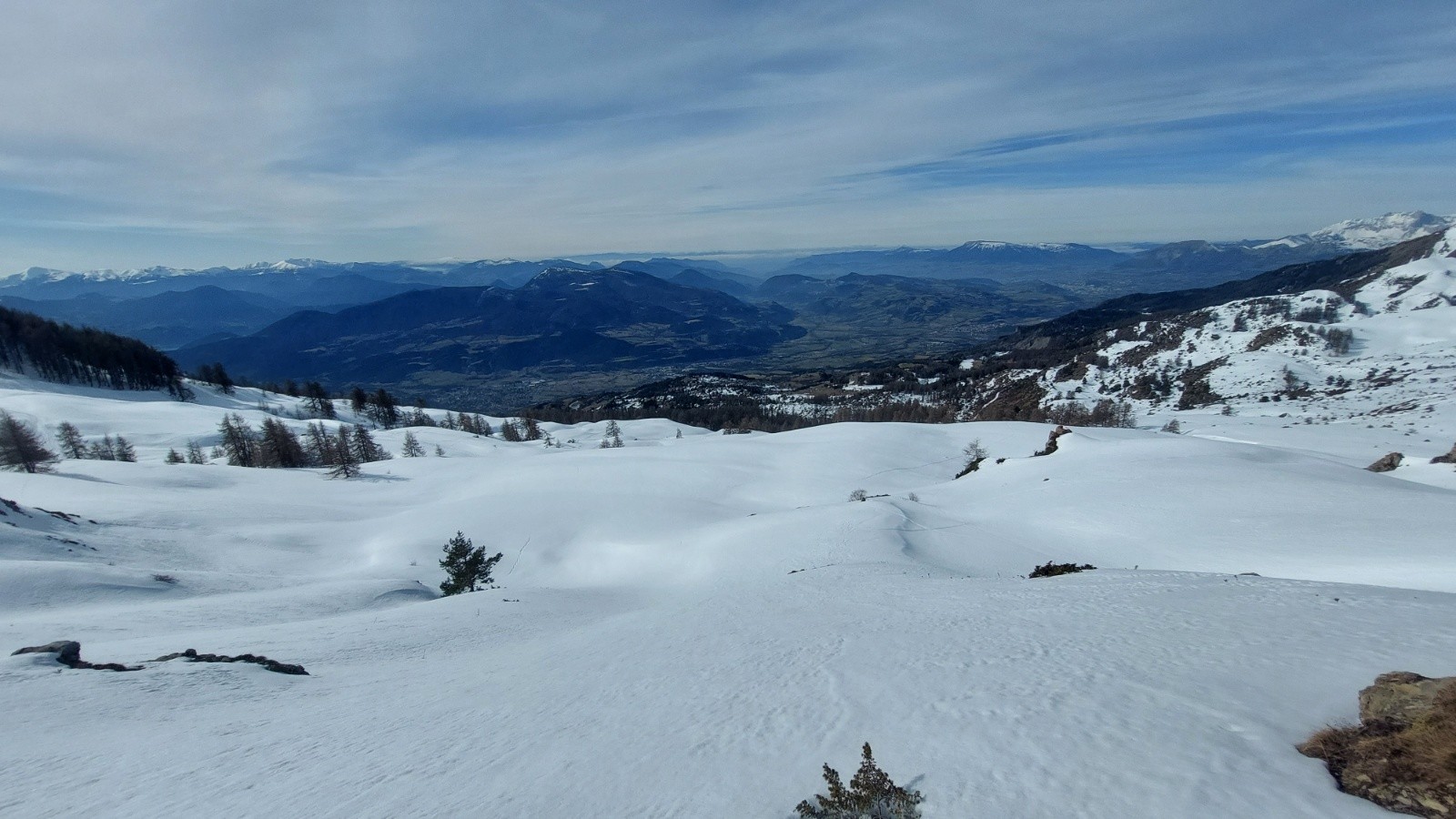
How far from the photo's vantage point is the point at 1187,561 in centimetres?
2289

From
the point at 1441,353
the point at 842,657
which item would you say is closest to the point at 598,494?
the point at 842,657

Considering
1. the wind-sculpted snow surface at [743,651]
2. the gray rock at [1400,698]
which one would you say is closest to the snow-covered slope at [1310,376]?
the wind-sculpted snow surface at [743,651]

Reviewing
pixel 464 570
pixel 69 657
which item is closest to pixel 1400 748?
pixel 69 657

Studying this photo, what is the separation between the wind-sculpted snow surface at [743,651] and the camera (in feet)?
22.0

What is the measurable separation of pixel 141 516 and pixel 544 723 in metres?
37.3

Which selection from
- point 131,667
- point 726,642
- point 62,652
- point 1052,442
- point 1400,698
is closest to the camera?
point 1400,698

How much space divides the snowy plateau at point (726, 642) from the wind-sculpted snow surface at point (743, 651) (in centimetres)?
8

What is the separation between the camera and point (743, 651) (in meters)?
12.4

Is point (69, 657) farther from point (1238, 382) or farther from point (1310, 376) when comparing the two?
point (1310, 376)

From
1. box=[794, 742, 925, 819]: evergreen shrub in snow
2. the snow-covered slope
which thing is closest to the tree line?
box=[794, 742, 925, 819]: evergreen shrub in snow

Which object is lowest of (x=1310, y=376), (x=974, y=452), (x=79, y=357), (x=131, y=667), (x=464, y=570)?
(x=1310, y=376)

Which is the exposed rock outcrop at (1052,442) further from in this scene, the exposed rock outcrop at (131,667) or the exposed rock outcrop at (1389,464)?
the exposed rock outcrop at (131,667)

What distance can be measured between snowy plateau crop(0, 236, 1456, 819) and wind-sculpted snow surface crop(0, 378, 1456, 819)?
0.08m

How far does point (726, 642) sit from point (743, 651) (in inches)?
42.7
